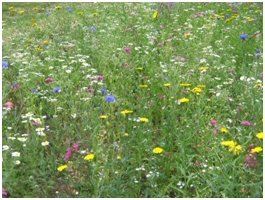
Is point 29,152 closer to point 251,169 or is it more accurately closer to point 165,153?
point 165,153

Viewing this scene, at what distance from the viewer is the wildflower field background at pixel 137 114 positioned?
108 inches

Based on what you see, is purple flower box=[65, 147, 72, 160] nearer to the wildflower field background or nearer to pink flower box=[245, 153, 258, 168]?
the wildflower field background

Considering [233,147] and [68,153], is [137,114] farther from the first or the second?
[233,147]

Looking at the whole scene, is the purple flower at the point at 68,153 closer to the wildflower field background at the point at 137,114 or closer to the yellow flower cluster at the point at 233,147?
the wildflower field background at the point at 137,114

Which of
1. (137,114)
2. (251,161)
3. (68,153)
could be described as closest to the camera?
(251,161)

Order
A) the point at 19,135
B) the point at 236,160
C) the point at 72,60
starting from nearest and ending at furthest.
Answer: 1. the point at 236,160
2. the point at 19,135
3. the point at 72,60

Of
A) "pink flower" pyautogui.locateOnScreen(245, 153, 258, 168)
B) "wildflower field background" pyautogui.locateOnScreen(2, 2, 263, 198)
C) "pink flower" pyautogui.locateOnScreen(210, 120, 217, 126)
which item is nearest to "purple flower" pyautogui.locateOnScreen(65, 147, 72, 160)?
"wildflower field background" pyautogui.locateOnScreen(2, 2, 263, 198)

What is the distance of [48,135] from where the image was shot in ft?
11.2

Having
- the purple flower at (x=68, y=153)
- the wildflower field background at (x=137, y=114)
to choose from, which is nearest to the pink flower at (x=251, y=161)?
the wildflower field background at (x=137, y=114)

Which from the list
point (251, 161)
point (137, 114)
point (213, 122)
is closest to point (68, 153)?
point (137, 114)

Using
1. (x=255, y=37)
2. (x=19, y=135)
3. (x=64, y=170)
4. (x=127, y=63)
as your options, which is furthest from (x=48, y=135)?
(x=255, y=37)

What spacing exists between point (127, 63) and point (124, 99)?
788 mm

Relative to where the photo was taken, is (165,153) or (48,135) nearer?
(165,153)

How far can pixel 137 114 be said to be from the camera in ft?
11.6
